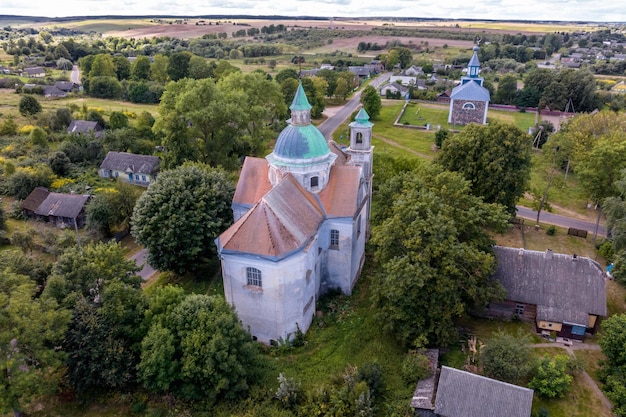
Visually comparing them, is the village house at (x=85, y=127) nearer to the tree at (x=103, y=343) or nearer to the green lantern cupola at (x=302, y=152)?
the green lantern cupola at (x=302, y=152)

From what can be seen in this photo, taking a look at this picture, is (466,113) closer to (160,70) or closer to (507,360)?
(507,360)

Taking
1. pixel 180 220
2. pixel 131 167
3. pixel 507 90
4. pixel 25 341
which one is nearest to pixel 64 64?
pixel 131 167

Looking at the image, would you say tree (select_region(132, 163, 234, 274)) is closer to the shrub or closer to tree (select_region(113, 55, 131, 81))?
the shrub

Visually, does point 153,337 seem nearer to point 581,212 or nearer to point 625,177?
point 625,177

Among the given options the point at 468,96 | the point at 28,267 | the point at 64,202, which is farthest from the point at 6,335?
the point at 468,96

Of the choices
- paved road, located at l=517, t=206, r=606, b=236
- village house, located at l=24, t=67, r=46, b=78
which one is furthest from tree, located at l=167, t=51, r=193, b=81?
paved road, located at l=517, t=206, r=606, b=236

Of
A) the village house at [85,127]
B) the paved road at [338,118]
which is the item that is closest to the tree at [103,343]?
the village house at [85,127]

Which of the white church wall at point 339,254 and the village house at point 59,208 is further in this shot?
the village house at point 59,208
